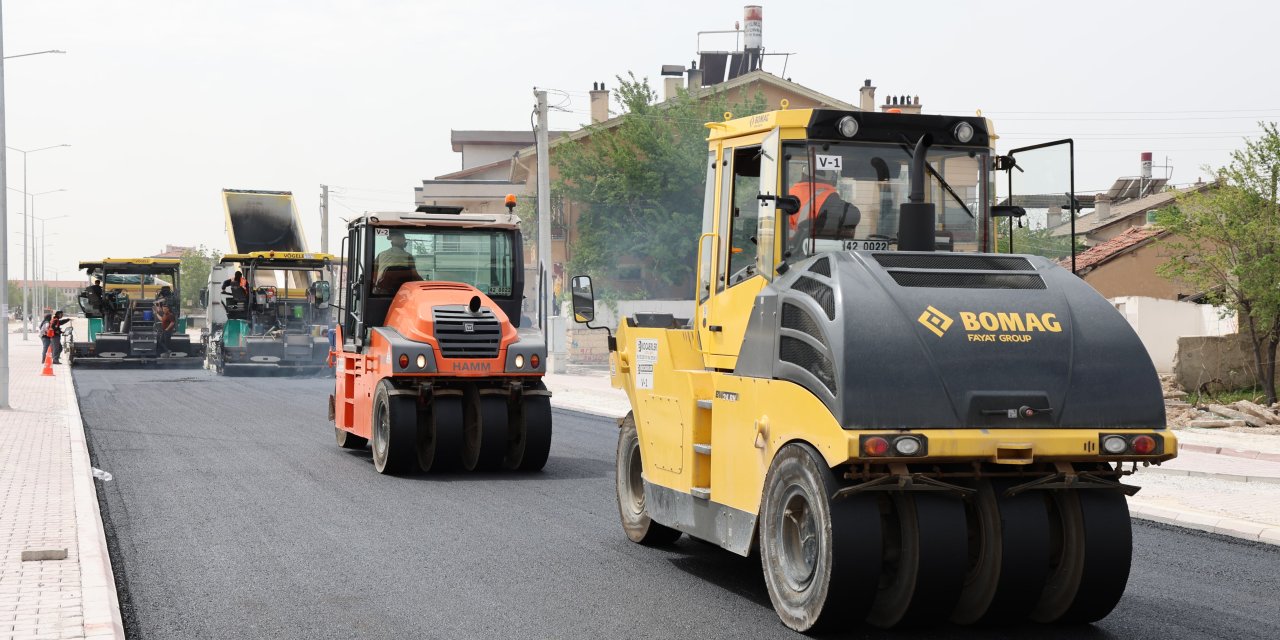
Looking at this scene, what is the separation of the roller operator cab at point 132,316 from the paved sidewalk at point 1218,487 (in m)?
29.4

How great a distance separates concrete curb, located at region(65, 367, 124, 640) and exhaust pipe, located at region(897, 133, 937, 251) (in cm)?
450

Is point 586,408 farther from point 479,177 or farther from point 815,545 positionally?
point 479,177

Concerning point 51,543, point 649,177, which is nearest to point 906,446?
point 51,543

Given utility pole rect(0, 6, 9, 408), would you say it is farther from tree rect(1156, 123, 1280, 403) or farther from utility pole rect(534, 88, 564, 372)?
tree rect(1156, 123, 1280, 403)

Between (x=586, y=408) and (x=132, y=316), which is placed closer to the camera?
(x=586, y=408)

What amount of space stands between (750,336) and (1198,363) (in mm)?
21370

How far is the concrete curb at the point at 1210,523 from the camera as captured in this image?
33.2ft

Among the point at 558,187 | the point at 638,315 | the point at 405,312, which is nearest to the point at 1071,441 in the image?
the point at 638,315

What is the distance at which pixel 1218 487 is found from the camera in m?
13.3

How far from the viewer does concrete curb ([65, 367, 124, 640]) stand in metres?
6.71

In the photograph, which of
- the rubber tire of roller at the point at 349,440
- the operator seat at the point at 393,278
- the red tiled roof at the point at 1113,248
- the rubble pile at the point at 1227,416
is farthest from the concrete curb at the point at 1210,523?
the red tiled roof at the point at 1113,248

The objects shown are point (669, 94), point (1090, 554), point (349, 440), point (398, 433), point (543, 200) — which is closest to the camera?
point (1090, 554)

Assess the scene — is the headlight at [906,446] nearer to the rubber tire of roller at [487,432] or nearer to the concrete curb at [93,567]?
the concrete curb at [93,567]

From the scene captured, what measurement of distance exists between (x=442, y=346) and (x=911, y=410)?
824 cm
